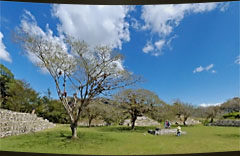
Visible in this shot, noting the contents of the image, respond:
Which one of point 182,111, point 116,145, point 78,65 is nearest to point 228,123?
point 182,111

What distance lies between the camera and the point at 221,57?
7.59 m

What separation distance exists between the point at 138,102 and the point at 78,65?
3.53 metres

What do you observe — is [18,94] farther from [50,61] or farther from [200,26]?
[200,26]

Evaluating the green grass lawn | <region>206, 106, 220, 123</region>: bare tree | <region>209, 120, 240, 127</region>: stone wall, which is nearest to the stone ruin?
the green grass lawn

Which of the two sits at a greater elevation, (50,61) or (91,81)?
(50,61)

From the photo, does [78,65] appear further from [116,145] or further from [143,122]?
[143,122]

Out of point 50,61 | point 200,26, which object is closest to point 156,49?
point 200,26

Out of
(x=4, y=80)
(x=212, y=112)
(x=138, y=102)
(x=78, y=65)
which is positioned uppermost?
(x=4, y=80)

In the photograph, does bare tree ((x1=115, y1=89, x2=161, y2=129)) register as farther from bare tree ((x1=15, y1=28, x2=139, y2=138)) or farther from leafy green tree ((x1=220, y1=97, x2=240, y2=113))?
leafy green tree ((x1=220, y1=97, x2=240, y2=113))

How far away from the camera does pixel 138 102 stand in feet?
22.3

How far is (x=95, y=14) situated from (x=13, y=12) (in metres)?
3.33

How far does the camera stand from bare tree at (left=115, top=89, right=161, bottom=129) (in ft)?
21.9

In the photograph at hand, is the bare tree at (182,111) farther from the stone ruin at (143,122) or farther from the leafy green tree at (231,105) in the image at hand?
the leafy green tree at (231,105)

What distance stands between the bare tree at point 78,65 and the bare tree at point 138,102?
2.58 meters
